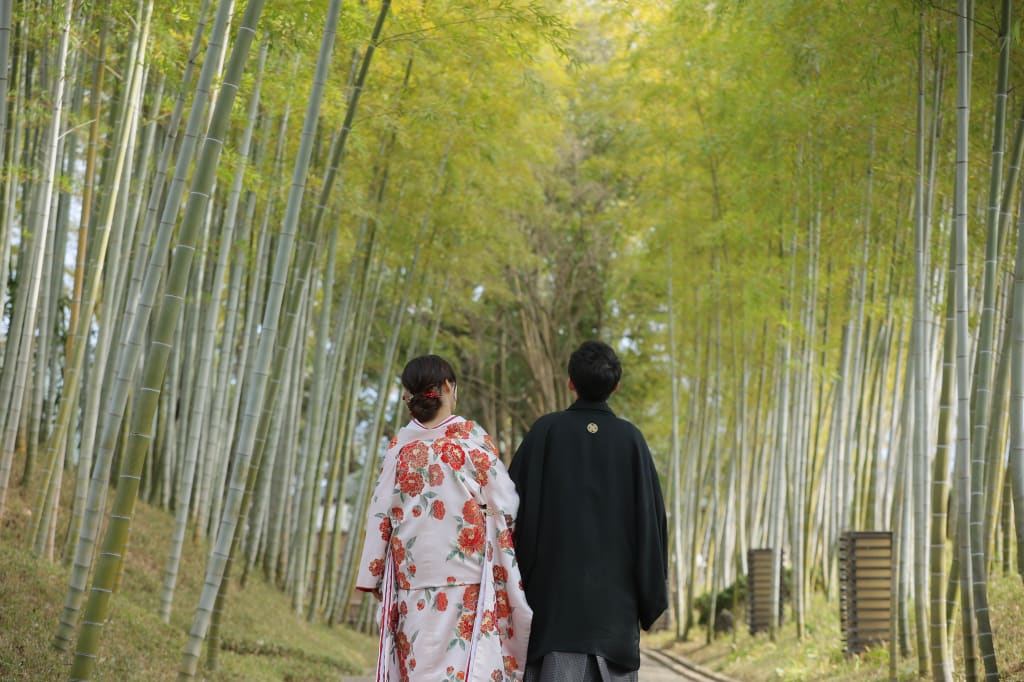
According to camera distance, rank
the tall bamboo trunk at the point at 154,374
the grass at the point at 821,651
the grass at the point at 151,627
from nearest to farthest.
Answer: the tall bamboo trunk at the point at 154,374 < the grass at the point at 151,627 < the grass at the point at 821,651

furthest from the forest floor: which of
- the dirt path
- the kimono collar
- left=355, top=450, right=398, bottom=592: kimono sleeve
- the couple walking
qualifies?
the kimono collar

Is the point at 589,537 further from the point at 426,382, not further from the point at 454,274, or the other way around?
the point at 454,274

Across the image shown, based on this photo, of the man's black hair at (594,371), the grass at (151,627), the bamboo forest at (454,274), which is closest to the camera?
the man's black hair at (594,371)

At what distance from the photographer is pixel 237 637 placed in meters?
6.16

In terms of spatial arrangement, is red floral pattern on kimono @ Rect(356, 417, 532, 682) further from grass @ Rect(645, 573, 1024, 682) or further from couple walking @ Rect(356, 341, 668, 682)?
grass @ Rect(645, 573, 1024, 682)

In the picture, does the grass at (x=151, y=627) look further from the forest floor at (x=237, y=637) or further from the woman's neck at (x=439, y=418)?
the woman's neck at (x=439, y=418)

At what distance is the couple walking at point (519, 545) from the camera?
246cm

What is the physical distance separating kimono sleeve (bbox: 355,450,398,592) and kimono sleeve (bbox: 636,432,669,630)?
0.61 m

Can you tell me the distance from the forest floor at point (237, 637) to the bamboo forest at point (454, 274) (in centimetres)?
3

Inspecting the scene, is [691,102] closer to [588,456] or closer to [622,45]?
[622,45]

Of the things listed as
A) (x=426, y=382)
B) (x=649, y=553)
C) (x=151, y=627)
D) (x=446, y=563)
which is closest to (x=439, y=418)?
(x=426, y=382)

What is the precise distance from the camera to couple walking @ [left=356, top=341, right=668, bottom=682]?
2.46 m

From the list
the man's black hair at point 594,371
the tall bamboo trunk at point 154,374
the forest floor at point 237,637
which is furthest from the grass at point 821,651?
the tall bamboo trunk at point 154,374

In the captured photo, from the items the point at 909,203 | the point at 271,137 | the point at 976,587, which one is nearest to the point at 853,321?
the point at 909,203
